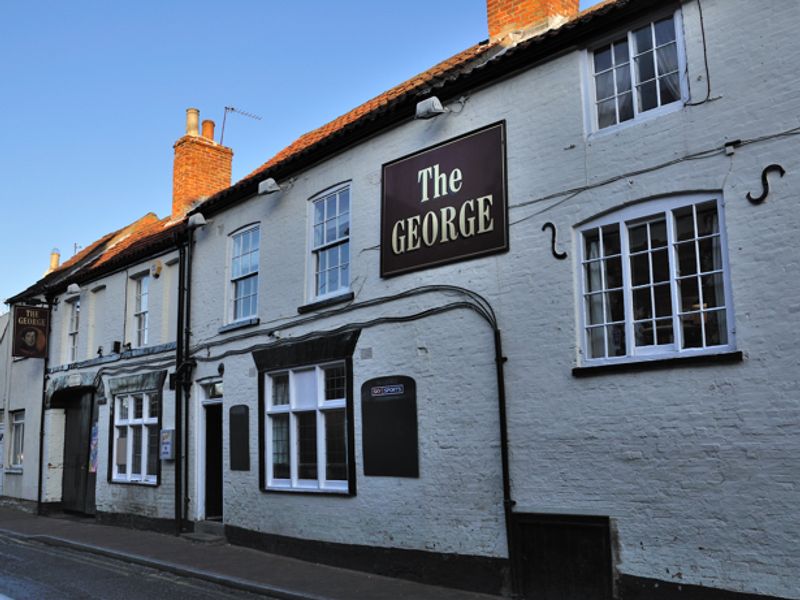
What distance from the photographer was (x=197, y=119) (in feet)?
62.3

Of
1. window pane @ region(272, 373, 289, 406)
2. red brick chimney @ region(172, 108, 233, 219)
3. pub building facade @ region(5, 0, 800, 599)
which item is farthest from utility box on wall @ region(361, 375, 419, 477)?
red brick chimney @ region(172, 108, 233, 219)

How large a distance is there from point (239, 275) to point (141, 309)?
14.4 ft

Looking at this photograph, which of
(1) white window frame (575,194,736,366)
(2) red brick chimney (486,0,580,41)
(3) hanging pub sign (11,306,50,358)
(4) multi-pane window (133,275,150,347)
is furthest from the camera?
(3) hanging pub sign (11,306,50,358)

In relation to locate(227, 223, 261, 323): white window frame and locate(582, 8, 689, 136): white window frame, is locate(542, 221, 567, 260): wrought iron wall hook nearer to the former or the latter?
locate(582, 8, 689, 136): white window frame

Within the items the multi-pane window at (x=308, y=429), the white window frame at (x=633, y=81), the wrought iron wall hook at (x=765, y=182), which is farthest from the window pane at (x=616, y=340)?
the multi-pane window at (x=308, y=429)

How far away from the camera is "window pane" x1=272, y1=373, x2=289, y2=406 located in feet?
42.5

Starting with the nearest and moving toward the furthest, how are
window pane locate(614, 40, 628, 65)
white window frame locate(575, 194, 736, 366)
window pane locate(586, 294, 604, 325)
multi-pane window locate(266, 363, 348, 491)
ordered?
white window frame locate(575, 194, 736, 366)
window pane locate(586, 294, 604, 325)
window pane locate(614, 40, 628, 65)
multi-pane window locate(266, 363, 348, 491)

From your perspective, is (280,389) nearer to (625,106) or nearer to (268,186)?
(268,186)

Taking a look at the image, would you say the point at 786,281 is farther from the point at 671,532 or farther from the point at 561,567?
the point at 561,567

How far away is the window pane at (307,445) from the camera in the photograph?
1216 cm

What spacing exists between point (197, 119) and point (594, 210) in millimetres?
13286

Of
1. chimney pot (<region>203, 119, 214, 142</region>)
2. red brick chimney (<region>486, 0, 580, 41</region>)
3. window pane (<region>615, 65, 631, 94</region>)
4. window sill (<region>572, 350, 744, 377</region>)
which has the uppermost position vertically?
chimney pot (<region>203, 119, 214, 142</region>)

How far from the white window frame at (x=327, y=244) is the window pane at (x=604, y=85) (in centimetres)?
443

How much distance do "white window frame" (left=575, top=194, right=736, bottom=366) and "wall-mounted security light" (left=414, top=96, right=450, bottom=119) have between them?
9.25ft
